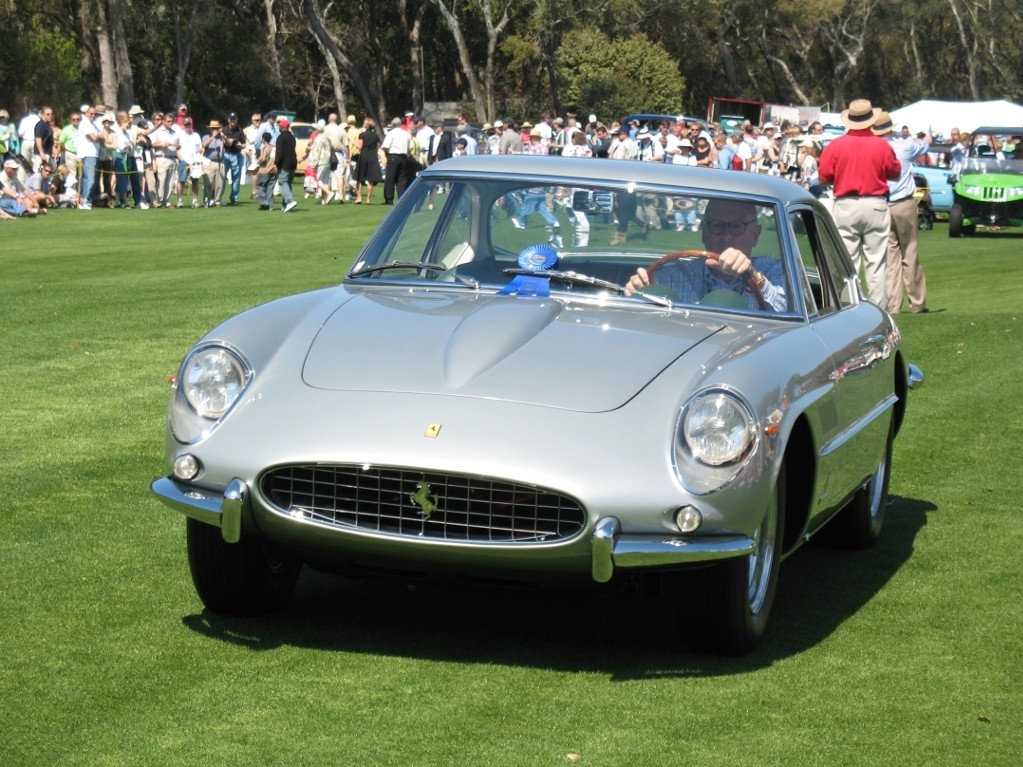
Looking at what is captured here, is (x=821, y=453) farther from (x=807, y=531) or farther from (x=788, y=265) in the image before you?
(x=788, y=265)

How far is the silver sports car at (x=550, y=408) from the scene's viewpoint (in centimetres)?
480

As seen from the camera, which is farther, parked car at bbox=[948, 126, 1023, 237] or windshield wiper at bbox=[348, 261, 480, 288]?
parked car at bbox=[948, 126, 1023, 237]

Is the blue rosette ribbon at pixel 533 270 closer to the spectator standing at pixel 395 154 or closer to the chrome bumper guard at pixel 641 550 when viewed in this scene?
the chrome bumper guard at pixel 641 550

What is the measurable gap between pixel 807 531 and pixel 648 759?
5.44 ft

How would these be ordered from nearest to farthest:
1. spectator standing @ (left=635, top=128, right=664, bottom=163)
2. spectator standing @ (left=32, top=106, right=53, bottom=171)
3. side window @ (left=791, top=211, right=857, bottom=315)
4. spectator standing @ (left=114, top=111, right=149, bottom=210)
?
side window @ (left=791, top=211, right=857, bottom=315), spectator standing @ (left=32, top=106, right=53, bottom=171), spectator standing @ (left=114, top=111, right=149, bottom=210), spectator standing @ (left=635, top=128, right=664, bottom=163)

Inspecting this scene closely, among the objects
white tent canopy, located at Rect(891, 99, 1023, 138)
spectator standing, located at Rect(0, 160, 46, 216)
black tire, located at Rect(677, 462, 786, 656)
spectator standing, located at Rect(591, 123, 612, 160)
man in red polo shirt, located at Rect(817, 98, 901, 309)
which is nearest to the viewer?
black tire, located at Rect(677, 462, 786, 656)

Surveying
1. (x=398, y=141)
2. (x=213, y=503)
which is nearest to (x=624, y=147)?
(x=398, y=141)

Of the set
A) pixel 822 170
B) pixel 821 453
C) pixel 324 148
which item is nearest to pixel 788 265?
pixel 821 453

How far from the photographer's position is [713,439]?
4.92 metres

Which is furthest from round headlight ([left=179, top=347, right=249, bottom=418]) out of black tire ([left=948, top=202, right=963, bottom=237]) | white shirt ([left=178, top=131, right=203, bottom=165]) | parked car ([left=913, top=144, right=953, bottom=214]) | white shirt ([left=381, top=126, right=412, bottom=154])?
parked car ([left=913, top=144, right=953, bottom=214])

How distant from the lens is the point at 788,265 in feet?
20.4

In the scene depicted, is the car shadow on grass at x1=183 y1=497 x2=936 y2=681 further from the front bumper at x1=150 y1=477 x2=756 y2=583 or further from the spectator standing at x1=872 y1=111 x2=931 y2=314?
the spectator standing at x1=872 y1=111 x2=931 y2=314

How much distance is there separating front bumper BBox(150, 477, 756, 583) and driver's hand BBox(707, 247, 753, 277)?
1.53 m

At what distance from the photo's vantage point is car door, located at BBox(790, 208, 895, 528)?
577 cm
